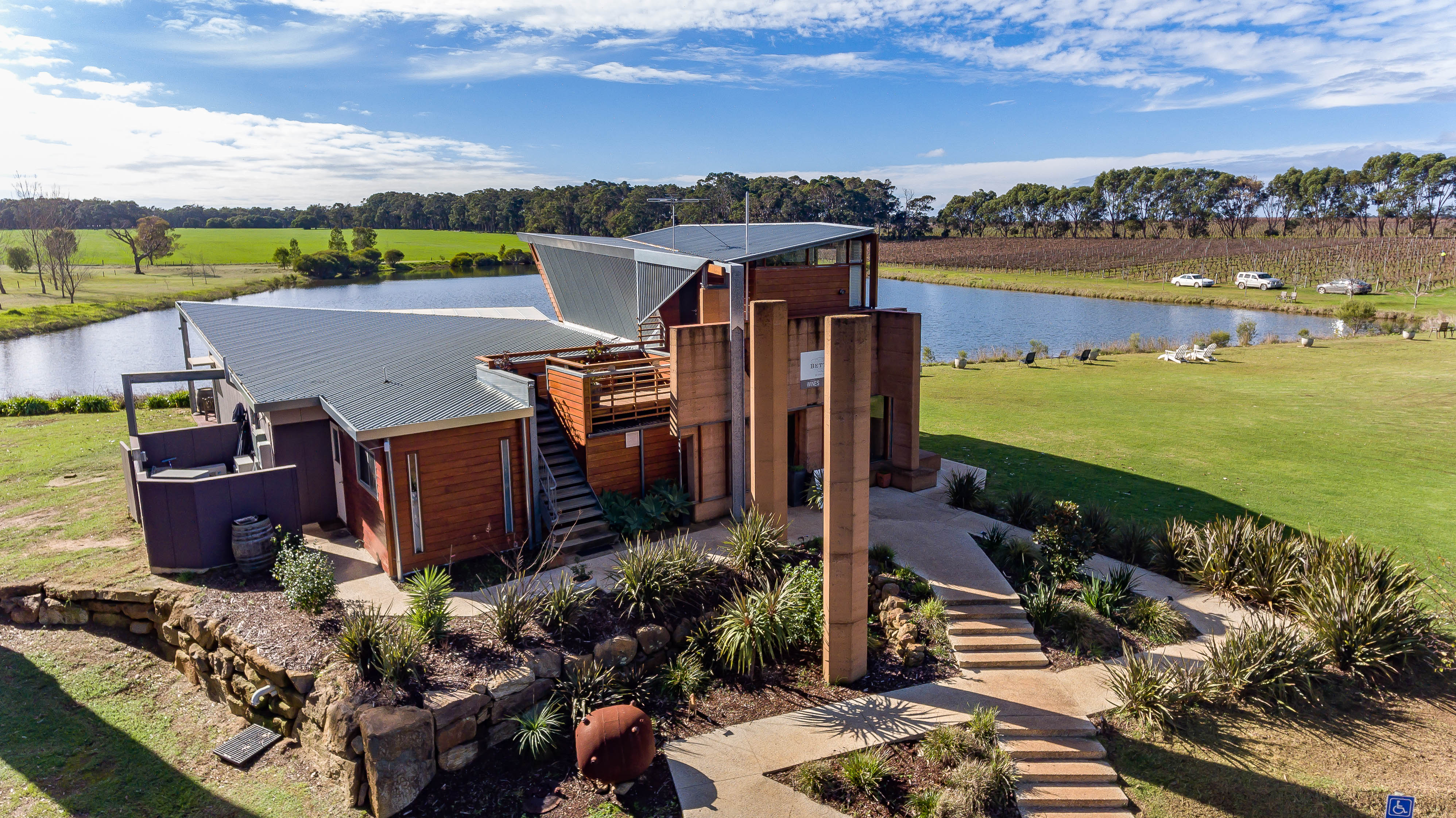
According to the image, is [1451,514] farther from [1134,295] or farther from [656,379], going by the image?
[1134,295]

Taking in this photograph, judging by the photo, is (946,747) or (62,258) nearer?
(946,747)

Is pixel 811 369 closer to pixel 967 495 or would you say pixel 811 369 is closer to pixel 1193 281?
pixel 967 495

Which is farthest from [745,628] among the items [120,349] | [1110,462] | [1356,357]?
[120,349]

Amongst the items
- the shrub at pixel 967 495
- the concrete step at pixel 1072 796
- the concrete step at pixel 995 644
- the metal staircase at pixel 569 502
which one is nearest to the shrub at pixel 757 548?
the metal staircase at pixel 569 502

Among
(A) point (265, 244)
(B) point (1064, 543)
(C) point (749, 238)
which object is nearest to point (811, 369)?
(C) point (749, 238)

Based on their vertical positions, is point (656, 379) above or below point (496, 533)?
above
